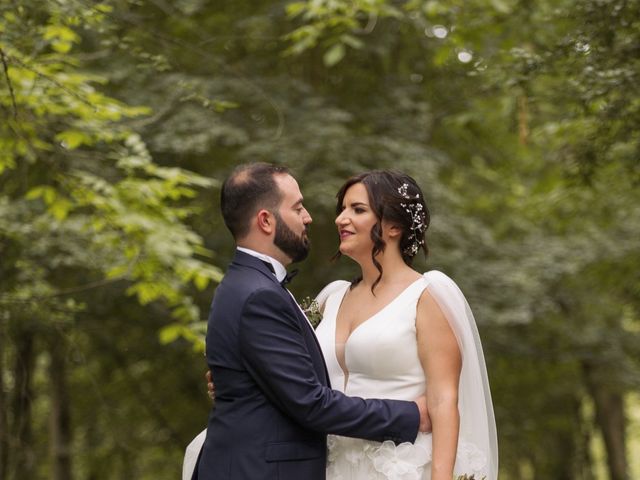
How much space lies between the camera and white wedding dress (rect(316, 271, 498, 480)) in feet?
12.0

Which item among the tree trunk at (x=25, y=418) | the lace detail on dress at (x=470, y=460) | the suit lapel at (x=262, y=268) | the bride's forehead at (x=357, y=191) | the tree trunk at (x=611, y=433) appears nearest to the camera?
the suit lapel at (x=262, y=268)

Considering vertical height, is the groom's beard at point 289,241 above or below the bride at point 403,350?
above

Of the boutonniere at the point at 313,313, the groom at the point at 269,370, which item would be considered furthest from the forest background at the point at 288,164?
the groom at the point at 269,370

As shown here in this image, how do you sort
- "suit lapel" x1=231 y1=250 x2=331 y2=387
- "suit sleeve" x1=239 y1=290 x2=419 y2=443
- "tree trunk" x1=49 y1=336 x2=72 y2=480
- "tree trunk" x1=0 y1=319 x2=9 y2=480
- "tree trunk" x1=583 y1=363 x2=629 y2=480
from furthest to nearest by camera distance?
"tree trunk" x1=583 y1=363 x2=629 y2=480 → "tree trunk" x1=49 y1=336 x2=72 y2=480 → "tree trunk" x1=0 y1=319 x2=9 y2=480 → "suit lapel" x1=231 y1=250 x2=331 y2=387 → "suit sleeve" x1=239 y1=290 x2=419 y2=443

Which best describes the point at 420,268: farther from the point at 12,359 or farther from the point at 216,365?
the point at 216,365

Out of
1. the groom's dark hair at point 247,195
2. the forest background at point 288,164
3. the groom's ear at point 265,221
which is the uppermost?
the forest background at point 288,164

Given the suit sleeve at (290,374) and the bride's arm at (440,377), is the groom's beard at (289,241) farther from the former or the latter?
the bride's arm at (440,377)

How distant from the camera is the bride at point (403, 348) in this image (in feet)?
11.9

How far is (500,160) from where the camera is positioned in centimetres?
1303

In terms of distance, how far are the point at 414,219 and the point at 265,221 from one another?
0.67 metres

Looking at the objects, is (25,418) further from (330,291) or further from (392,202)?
(392,202)

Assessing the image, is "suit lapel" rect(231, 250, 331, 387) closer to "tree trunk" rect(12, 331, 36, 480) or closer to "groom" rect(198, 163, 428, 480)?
"groom" rect(198, 163, 428, 480)

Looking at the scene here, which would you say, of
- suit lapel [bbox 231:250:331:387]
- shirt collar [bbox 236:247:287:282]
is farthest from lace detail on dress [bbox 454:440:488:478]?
shirt collar [bbox 236:247:287:282]

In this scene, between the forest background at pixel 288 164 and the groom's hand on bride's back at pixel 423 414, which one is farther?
the forest background at pixel 288 164
